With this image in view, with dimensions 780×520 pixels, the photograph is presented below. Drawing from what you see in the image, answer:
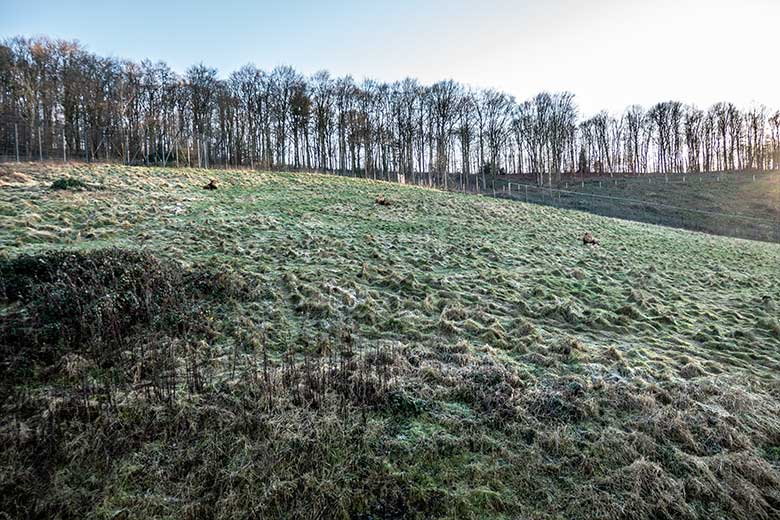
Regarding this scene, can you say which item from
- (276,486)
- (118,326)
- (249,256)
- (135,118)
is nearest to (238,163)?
(135,118)

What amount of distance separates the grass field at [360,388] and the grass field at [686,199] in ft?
98.6

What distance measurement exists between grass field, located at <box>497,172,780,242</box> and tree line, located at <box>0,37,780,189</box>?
6613 mm

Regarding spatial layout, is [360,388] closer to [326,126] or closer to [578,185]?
[326,126]

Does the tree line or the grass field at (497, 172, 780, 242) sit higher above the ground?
the tree line

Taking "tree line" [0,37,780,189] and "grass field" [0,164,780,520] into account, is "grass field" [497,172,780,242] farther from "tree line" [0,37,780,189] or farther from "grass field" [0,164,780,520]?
"grass field" [0,164,780,520]

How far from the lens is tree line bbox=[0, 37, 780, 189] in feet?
104

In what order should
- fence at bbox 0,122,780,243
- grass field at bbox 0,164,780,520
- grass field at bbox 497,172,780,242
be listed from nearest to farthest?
grass field at bbox 0,164,780,520 → fence at bbox 0,122,780,243 → grass field at bbox 497,172,780,242

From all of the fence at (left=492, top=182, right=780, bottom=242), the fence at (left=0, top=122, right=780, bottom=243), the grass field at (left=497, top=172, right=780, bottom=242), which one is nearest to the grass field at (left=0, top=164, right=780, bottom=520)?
the fence at (left=0, top=122, right=780, bottom=243)

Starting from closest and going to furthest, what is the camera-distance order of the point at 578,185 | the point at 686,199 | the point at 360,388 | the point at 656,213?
the point at 360,388, the point at 656,213, the point at 686,199, the point at 578,185

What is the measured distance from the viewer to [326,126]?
43.4m

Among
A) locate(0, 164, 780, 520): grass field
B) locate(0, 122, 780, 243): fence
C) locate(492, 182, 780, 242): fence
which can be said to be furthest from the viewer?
locate(492, 182, 780, 242): fence

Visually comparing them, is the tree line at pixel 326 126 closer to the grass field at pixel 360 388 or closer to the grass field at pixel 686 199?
the grass field at pixel 686 199

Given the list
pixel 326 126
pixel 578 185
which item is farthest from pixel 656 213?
pixel 326 126

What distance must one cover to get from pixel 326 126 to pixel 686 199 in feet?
141
